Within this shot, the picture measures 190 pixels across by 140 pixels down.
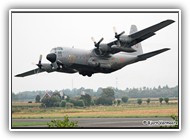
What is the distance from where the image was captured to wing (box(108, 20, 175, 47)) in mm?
10042

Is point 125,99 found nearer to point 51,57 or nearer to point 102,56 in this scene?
point 102,56

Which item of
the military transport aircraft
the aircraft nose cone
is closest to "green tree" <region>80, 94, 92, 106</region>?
the military transport aircraft

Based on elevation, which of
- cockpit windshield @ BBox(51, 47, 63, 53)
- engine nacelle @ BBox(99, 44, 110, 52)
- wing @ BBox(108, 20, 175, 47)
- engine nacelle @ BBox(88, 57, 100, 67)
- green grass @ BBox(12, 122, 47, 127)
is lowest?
Answer: green grass @ BBox(12, 122, 47, 127)

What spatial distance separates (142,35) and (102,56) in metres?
1.24

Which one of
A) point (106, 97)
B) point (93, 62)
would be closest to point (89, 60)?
point (93, 62)

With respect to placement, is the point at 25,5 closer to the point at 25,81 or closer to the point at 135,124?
the point at 25,81

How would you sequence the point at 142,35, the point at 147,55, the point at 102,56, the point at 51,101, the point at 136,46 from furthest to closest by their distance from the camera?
the point at 102,56 < the point at 136,46 < the point at 142,35 < the point at 147,55 < the point at 51,101

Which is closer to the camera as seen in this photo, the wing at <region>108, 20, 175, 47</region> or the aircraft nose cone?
the wing at <region>108, 20, 175, 47</region>

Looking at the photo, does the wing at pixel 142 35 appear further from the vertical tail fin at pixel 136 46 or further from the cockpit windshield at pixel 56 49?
the cockpit windshield at pixel 56 49

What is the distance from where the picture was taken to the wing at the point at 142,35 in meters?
10.0

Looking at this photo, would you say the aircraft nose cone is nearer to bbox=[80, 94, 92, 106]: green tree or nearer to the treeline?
the treeline

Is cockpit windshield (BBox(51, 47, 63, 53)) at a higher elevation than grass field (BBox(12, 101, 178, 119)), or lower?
higher

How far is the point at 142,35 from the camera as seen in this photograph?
10.7 meters
